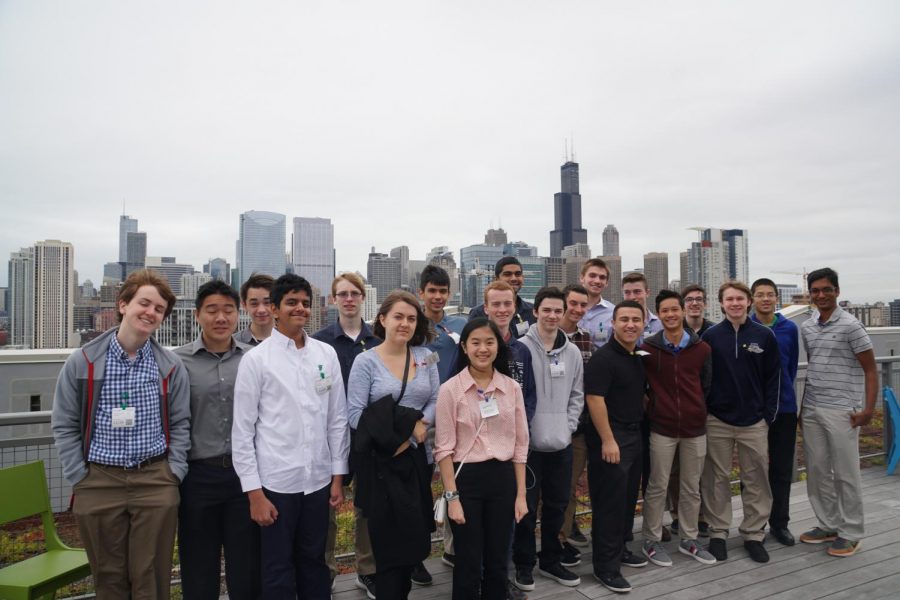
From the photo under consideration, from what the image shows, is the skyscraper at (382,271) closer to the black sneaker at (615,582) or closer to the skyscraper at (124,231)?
the skyscraper at (124,231)

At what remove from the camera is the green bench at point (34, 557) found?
240 centimetres

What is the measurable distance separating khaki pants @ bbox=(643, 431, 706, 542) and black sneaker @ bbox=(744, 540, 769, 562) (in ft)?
1.15

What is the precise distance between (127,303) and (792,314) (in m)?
10.7

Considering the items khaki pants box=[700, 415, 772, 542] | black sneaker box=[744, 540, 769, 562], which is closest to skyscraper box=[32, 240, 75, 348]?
khaki pants box=[700, 415, 772, 542]

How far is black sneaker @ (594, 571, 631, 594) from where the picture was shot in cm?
307

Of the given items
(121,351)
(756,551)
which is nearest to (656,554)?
(756,551)

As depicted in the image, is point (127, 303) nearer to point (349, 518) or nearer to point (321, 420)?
point (321, 420)

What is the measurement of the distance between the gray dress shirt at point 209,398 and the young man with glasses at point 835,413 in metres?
3.93

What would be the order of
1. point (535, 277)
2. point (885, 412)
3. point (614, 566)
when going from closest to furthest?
point (614, 566) → point (885, 412) → point (535, 277)

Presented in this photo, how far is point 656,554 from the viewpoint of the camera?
11.3ft

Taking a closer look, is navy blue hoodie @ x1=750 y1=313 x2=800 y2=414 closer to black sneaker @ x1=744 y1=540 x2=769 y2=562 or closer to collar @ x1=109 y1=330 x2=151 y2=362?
black sneaker @ x1=744 y1=540 x2=769 y2=562

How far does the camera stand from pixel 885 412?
5.36 m

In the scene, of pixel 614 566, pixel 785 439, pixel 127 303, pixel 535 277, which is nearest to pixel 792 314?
pixel 785 439

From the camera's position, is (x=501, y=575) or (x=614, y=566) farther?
(x=614, y=566)
